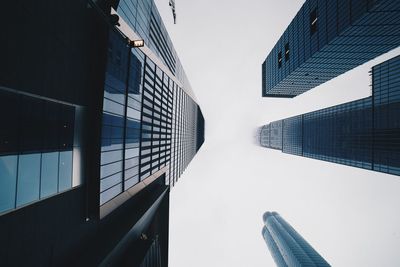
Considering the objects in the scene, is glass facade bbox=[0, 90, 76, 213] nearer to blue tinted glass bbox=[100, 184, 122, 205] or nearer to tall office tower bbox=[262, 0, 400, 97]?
blue tinted glass bbox=[100, 184, 122, 205]

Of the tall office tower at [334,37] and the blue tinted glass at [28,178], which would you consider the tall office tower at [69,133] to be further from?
the tall office tower at [334,37]

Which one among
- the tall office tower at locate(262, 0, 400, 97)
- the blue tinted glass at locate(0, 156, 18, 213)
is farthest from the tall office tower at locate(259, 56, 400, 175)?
the blue tinted glass at locate(0, 156, 18, 213)

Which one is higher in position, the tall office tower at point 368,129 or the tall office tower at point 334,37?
the tall office tower at point 334,37

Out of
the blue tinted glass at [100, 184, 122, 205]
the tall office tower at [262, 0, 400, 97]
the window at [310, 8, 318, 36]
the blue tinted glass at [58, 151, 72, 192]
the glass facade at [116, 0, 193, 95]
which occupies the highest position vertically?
the window at [310, 8, 318, 36]

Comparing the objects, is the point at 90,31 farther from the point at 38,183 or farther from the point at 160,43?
the point at 160,43

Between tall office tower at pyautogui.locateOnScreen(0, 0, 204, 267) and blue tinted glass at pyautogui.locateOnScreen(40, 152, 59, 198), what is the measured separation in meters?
0.07

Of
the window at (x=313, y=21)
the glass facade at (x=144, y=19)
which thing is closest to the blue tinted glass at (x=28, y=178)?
the glass facade at (x=144, y=19)

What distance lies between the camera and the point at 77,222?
17375 millimetres

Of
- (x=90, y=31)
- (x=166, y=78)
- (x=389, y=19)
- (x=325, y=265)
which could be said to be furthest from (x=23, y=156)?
(x=325, y=265)

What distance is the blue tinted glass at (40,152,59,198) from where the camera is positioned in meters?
14.4

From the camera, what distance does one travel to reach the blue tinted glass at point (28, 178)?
41.1 feet

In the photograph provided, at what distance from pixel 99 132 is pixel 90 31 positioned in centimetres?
900

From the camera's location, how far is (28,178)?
13.3 meters

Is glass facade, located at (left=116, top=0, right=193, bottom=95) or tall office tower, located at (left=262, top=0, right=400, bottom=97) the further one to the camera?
A: tall office tower, located at (left=262, top=0, right=400, bottom=97)
